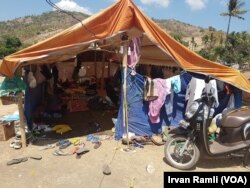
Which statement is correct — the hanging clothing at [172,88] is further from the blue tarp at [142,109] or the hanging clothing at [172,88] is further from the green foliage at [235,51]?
the green foliage at [235,51]

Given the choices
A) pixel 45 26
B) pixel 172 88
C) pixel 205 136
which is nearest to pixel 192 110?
pixel 205 136

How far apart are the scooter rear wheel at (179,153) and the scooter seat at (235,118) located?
67 centimetres

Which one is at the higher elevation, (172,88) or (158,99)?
(172,88)

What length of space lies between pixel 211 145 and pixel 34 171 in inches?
117

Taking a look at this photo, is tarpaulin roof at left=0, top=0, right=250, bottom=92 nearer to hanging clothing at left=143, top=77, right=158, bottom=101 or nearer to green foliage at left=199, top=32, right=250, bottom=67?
hanging clothing at left=143, top=77, right=158, bottom=101

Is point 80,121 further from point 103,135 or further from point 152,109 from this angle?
point 152,109

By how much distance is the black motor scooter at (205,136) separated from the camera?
16.4ft

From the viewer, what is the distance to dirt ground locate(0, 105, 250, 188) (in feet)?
16.0

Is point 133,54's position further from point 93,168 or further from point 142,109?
point 93,168

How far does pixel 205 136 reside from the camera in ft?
16.5

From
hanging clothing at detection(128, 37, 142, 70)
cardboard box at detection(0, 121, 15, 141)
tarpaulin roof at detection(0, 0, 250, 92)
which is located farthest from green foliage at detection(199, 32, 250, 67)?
cardboard box at detection(0, 121, 15, 141)

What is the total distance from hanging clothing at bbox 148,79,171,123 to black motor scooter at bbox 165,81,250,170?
136 cm

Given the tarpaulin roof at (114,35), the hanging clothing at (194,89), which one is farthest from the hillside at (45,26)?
the hanging clothing at (194,89)

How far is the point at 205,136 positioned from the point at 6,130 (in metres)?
4.36
